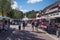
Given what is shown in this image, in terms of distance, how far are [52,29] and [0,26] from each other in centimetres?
794

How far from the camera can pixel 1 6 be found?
4738 cm

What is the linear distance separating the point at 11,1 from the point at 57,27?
25934 mm

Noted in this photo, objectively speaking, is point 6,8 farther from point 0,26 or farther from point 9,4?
point 0,26

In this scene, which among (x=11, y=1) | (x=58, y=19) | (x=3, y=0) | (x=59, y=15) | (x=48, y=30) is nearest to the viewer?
(x=48, y=30)

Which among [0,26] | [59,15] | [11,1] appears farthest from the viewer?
[11,1]

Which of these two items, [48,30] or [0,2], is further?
[0,2]

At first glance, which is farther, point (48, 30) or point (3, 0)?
point (3, 0)

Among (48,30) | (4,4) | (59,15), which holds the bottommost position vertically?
(48,30)

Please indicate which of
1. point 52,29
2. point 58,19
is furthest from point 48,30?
point 58,19

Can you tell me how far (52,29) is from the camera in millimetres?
27250

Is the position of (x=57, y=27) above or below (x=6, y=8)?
below

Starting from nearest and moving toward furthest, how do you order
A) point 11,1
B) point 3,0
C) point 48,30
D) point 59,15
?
point 48,30 → point 59,15 → point 3,0 → point 11,1

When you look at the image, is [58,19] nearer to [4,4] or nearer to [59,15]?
[59,15]

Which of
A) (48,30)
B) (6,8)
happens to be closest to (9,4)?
(6,8)
